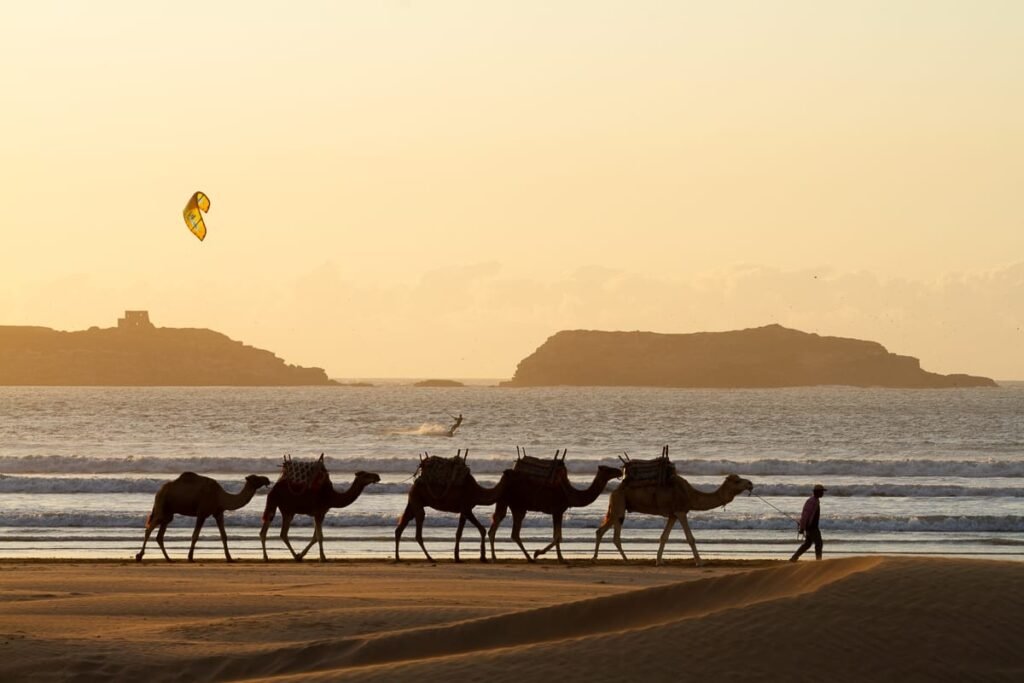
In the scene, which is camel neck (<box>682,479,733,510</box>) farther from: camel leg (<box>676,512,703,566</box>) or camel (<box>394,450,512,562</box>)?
camel (<box>394,450,512,562</box>)

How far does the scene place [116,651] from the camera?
38.7 feet

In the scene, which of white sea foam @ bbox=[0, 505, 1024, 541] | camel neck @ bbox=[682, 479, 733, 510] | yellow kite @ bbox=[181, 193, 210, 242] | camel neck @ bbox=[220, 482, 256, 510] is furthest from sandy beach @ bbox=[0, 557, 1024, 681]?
yellow kite @ bbox=[181, 193, 210, 242]

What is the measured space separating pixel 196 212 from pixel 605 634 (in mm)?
22222

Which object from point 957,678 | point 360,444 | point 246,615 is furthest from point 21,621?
point 360,444

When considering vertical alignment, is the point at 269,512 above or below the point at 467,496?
below

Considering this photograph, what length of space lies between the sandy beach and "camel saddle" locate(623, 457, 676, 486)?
741cm

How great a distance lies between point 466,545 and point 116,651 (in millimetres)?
14639

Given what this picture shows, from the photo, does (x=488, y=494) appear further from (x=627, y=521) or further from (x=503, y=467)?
(x=503, y=467)

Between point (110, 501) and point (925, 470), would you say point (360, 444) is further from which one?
point (110, 501)

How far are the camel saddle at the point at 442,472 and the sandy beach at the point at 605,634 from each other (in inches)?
290

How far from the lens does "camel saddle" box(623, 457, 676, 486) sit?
907 inches

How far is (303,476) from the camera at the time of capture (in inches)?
925

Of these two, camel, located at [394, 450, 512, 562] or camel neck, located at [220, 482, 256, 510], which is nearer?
camel, located at [394, 450, 512, 562]

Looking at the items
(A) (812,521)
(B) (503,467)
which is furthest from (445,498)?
(B) (503,467)
